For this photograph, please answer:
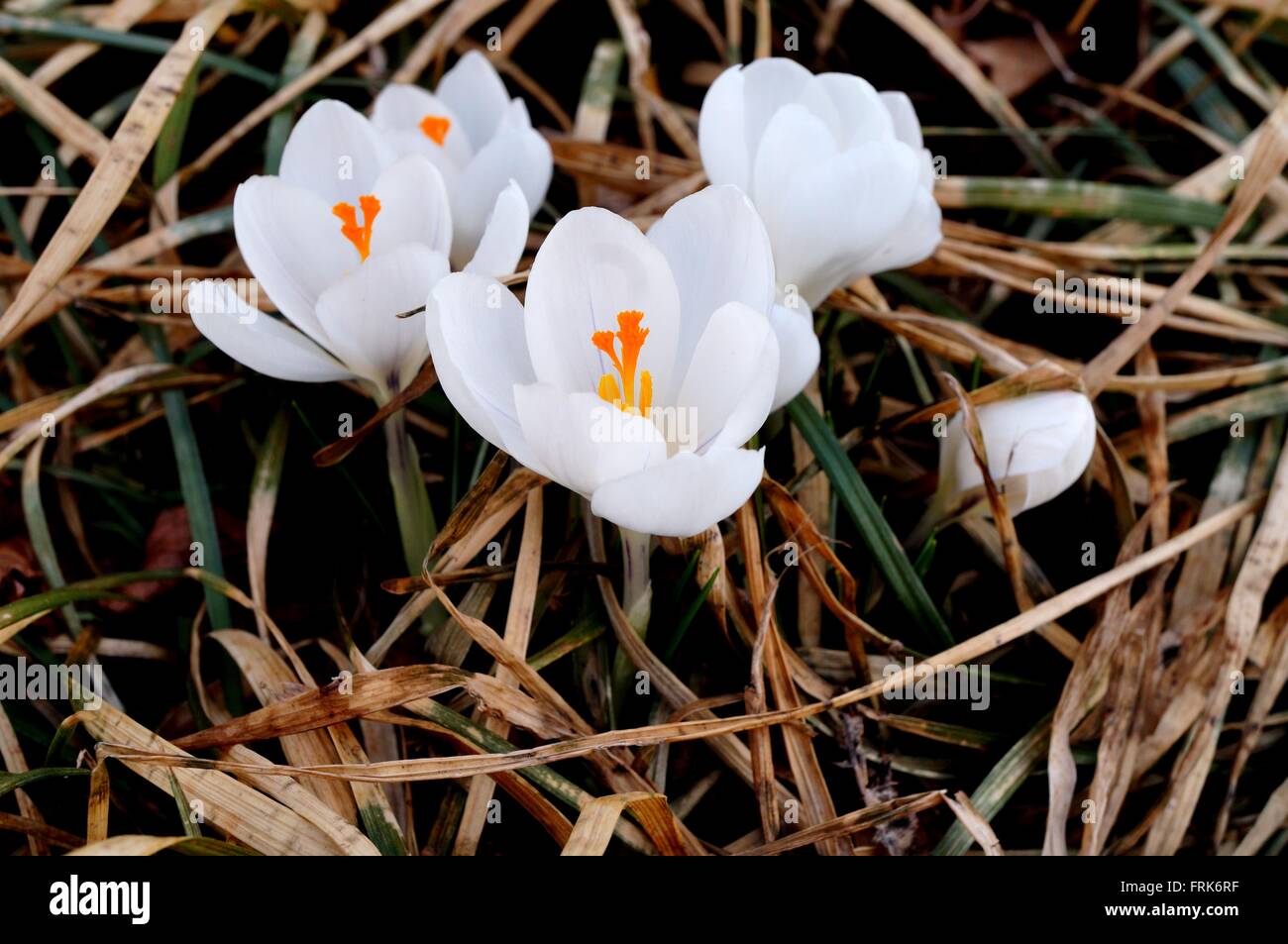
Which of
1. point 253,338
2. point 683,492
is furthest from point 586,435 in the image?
point 253,338

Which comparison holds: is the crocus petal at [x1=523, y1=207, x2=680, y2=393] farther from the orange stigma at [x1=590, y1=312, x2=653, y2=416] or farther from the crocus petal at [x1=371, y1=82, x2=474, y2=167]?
the crocus petal at [x1=371, y1=82, x2=474, y2=167]

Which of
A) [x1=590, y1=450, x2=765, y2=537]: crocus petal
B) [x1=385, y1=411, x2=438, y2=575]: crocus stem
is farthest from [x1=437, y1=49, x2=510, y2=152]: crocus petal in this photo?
[x1=590, y1=450, x2=765, y2=537]: crocus petal

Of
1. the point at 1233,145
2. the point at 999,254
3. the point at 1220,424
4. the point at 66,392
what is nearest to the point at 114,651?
the point at 66,392

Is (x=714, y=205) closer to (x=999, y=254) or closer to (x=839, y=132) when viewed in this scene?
(x=839, y=132)

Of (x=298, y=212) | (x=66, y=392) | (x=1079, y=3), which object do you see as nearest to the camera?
(x=298, y=212)

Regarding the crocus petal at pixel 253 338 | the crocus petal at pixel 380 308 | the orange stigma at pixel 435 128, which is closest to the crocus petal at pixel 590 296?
the crocus petal at pixel 380 308
